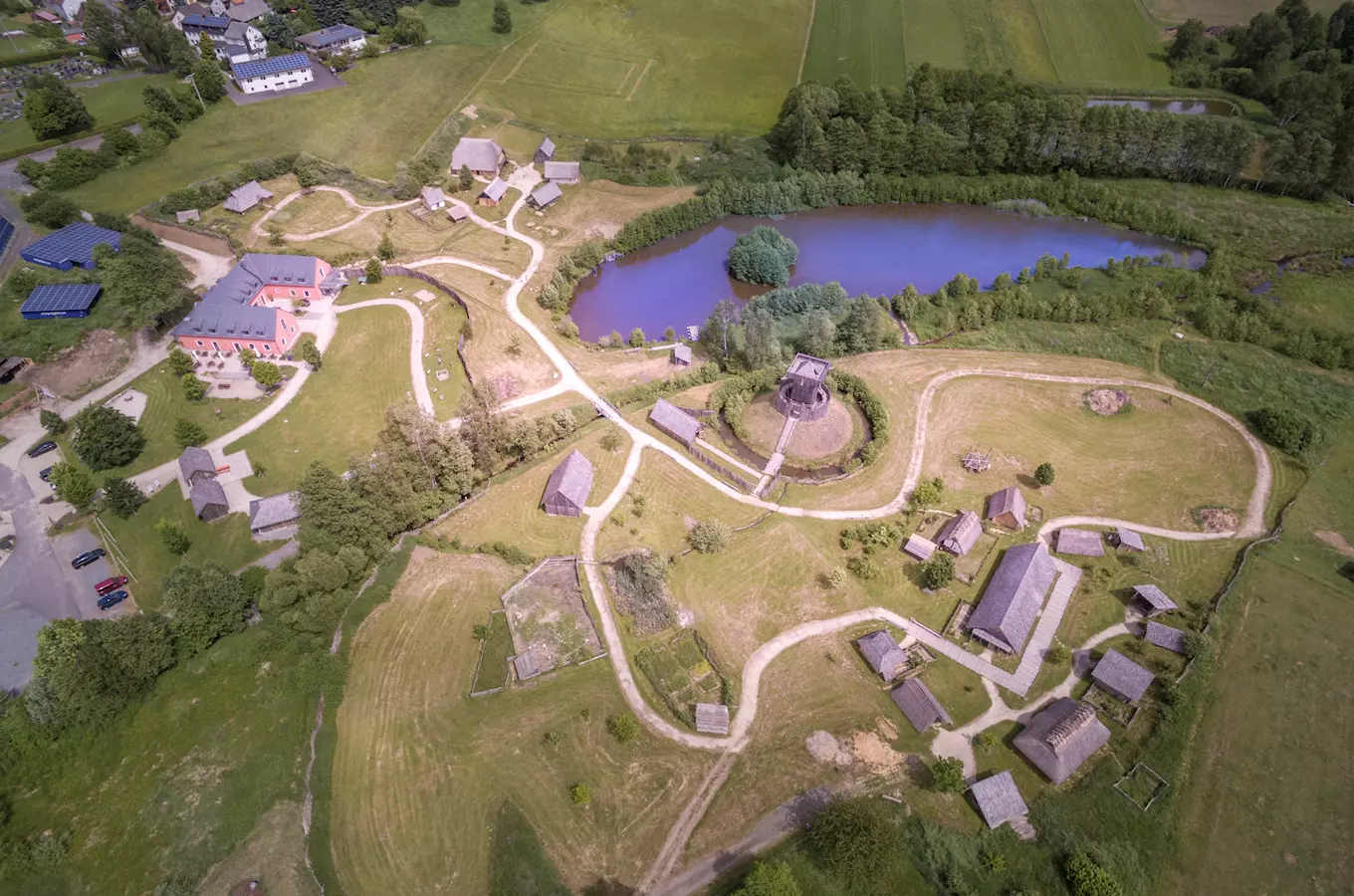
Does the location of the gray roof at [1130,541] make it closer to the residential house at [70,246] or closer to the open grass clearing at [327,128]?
the open grass clearing at [327,128]

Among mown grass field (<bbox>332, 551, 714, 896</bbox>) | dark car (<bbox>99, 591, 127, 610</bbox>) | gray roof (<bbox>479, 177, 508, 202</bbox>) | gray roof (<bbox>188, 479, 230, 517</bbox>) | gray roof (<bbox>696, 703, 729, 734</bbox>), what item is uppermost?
gray roof (<bbox>479, 177, 508, 202</bbox>)

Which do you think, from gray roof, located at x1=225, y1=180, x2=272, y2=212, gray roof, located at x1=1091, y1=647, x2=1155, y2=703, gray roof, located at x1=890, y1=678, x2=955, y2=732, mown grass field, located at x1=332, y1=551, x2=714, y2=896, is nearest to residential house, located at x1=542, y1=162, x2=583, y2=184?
gray roof, located at x1=225, y1=180, x2=272, y2=212

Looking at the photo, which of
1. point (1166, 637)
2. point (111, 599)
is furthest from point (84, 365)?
point (1166, 637)

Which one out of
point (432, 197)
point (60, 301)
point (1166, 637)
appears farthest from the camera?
point (432, 197)

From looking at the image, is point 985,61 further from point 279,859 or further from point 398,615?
point 279,859

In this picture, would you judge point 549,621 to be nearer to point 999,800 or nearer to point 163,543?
point 999,800

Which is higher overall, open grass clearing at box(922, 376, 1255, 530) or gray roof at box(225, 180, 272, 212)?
gray roof at box(225, 180, 272, 212)

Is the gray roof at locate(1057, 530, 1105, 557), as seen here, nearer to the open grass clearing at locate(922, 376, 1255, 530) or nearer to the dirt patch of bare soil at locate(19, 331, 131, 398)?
the open grass clearing at locate(922, 376, 1255, 530)
